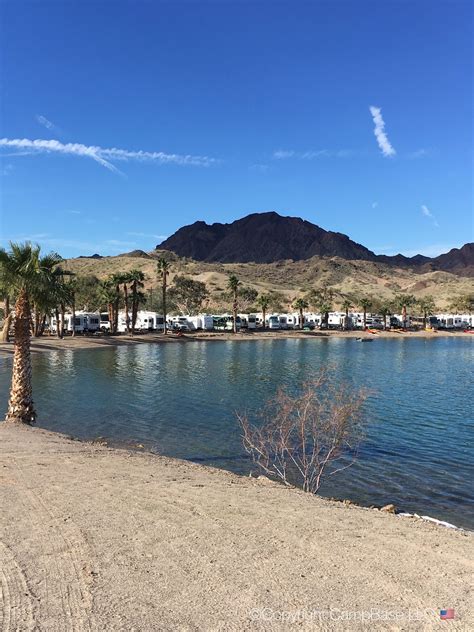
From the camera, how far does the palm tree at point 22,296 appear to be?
1914 centimetres

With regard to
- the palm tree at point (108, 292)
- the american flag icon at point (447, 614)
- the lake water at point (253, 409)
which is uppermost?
the palm tree at point (108, 292)

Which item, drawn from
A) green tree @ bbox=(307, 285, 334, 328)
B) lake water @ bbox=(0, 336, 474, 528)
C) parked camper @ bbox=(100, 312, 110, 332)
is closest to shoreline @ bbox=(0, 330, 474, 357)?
lake water @ bbox=(0, 336, 474, 528)

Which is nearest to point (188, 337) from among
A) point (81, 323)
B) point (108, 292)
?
point (108, 292)

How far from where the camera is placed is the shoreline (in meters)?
69.5

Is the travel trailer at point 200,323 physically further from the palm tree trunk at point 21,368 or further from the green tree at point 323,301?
the palm tree trunk at point 21,368

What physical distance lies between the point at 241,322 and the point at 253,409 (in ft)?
273

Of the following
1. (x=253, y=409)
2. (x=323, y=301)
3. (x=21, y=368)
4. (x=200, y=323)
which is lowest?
(x=253, y=409)

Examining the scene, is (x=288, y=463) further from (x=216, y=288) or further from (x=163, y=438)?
(x=216, y=288)

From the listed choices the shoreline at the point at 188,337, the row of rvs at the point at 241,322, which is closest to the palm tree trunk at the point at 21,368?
the shoreline at the point at 188,337

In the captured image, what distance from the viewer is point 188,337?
9319 centimetres

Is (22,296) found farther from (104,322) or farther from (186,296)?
(186,296)

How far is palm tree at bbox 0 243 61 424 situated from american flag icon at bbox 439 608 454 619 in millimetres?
17036

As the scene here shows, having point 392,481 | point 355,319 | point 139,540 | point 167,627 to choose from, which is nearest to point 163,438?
point 392,481

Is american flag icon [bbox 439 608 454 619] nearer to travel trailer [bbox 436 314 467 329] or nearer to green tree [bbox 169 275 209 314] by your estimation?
green tree [bbox 169 275 209 314]
